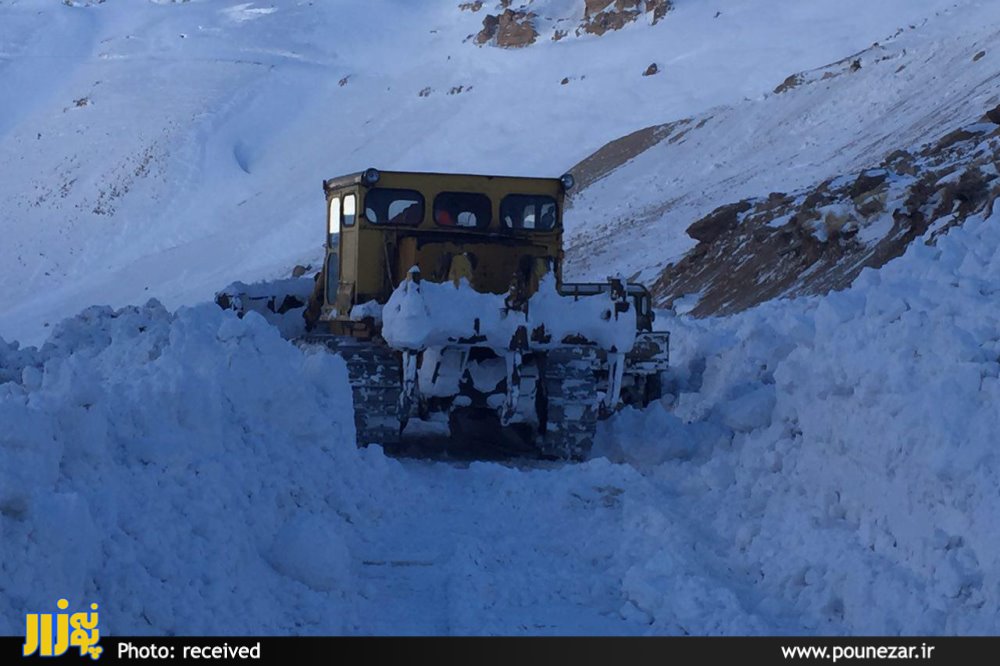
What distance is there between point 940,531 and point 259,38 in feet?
281

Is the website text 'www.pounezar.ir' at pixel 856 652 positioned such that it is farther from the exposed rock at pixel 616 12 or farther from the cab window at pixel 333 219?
the exposed rock at pixel 616 12

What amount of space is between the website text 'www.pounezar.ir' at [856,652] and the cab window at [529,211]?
27.7 feet

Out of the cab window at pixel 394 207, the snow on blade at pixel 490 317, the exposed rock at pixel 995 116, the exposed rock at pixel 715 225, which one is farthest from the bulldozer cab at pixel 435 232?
the exposed rock at pixel 715 225

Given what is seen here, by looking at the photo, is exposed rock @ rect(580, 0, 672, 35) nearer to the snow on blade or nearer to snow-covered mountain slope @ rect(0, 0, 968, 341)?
snow-covered mountain slope @ rect(0, 0, 968, 341)

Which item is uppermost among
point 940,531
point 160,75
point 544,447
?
point 940,531

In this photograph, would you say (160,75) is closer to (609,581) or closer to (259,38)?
(259,38)

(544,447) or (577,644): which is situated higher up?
(577,644)

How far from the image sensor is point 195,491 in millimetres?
6809

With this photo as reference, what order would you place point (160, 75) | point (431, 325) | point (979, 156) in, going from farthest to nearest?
point (160, 75)
point (979, 156)
point (431, 325)

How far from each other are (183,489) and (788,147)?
4065 cm

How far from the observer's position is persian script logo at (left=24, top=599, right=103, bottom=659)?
522cm

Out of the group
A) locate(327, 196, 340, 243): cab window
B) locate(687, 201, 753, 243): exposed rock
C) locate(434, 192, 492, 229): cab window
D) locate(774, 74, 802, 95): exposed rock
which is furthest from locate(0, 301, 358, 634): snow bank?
locate(774, 74, 802, 95): exposed rock

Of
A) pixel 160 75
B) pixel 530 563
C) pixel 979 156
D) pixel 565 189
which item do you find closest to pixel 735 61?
pixel 160 75

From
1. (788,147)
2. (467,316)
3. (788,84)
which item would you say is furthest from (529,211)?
(788,84)
